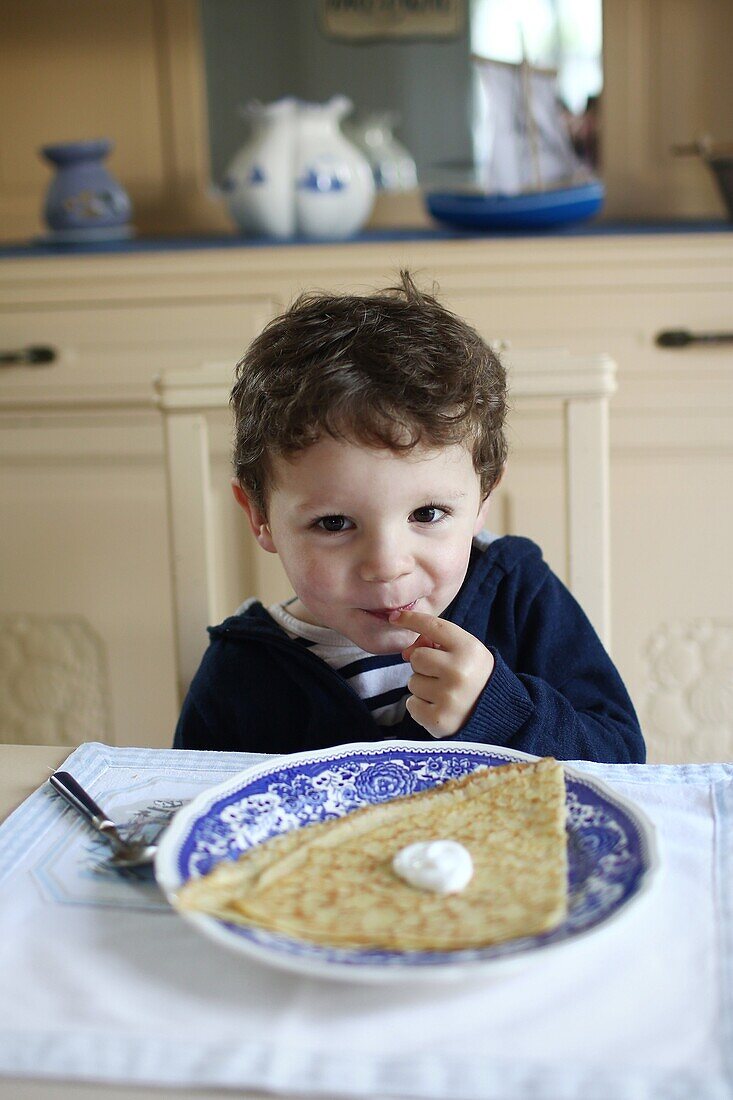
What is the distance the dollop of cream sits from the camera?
545 mm

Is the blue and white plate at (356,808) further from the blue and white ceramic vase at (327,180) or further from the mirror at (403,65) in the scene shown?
the mirror at (403,65)

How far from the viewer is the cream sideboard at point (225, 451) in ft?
6.06

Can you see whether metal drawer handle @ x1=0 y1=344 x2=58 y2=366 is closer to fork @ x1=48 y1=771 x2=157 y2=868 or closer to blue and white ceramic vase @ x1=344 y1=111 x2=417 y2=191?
blue and white ceramic vase @ x1=344 y1=111 x2=417 y2=191

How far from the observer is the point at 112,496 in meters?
1.99

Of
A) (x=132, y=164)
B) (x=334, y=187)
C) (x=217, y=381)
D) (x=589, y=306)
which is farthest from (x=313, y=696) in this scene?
(x=132, y=164)

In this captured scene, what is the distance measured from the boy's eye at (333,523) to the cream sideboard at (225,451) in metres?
0.92

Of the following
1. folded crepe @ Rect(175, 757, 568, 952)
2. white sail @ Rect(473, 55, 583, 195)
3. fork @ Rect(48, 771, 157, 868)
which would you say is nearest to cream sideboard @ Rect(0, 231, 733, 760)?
white sail @ Rect(473, 55, 583, 195)

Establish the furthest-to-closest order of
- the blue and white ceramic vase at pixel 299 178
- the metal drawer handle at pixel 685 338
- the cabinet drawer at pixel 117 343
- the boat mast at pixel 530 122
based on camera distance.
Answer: the boat mast at pixel 530 122 < the blue and white ceramic vase at pixel 299 178 < the cabinet drawer at pixel 117 343 < the metal drawer handle at pixel 685 338

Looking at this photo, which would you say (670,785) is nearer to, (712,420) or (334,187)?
(712,420)

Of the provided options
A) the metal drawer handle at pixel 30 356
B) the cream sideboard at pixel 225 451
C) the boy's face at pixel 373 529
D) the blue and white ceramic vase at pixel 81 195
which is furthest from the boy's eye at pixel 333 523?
the blue and white ceramic vase at pixel 81 195

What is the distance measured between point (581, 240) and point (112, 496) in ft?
2.86

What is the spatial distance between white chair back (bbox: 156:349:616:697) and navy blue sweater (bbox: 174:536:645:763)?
0.04 m

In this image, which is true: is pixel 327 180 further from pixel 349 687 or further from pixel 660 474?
pixel 349 687

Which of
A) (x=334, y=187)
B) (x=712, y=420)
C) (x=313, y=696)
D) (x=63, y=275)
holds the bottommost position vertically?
(x=313, y=696)
